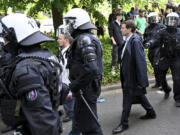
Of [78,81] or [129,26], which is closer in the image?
[78,81]

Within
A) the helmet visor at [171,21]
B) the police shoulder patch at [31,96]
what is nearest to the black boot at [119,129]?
the helmet visor at [171,21]

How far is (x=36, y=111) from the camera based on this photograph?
1.75 m

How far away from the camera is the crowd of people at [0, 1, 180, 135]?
1772 millimetres

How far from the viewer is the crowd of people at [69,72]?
5.82ft

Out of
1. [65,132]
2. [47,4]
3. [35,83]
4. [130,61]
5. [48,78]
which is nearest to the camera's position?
[35,83]

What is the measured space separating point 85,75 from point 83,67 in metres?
0.10

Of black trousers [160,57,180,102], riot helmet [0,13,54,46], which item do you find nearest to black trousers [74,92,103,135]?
riot helmet [0,13,54,46]

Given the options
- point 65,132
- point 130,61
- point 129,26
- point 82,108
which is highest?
point 129,26

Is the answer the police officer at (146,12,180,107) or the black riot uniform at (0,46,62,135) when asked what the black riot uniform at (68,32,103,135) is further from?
the police officer at (146,12,180,107)

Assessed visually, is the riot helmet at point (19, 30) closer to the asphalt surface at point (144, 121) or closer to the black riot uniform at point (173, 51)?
the asphalt surface at point (144, 121)

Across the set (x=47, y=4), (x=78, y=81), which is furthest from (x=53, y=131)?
(x=47, y=4)

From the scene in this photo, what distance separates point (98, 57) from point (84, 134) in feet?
3.47

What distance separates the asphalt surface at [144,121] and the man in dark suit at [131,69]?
0.31m

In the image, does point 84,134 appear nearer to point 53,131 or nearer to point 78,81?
point 78,81
